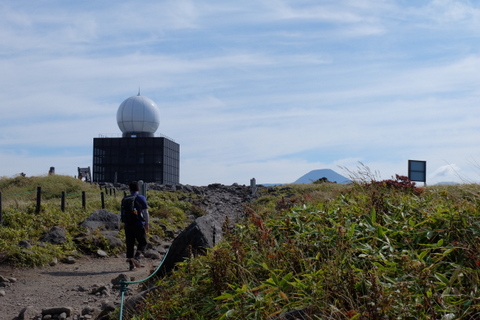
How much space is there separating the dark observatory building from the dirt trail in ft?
172

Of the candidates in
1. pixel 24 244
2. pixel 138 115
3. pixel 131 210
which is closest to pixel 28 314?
pixel 131 210

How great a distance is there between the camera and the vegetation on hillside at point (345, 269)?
4031 millimetres

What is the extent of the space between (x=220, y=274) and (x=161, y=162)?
200 feet

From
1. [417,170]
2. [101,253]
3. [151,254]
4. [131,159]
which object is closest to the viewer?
[151,254]

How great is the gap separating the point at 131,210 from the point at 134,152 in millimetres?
55721

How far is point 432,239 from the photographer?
18.1 feet

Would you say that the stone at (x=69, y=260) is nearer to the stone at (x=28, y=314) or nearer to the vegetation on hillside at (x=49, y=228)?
the vegetation on hillside at (x=49, y=228)

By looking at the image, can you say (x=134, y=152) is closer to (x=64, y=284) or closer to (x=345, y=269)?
(x=64, y=284)

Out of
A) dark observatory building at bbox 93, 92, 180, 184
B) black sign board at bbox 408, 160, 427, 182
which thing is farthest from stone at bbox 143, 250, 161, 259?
dark observatory building at bbox 93, 92, 180, 184

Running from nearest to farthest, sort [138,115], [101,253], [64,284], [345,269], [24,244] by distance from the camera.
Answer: [345,269]
[64,284]
[24,244]
[101,253]
[138,115]

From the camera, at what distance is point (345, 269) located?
4676mm

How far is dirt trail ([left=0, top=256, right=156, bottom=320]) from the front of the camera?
26.8 ft

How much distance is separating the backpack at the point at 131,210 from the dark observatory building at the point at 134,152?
5335 centimetres

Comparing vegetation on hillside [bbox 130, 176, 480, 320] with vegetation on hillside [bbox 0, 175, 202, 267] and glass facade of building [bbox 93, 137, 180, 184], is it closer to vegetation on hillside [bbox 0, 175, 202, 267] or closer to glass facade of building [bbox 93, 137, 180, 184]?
vegetation on hillside [bbox 0, 175, 202, 267]
